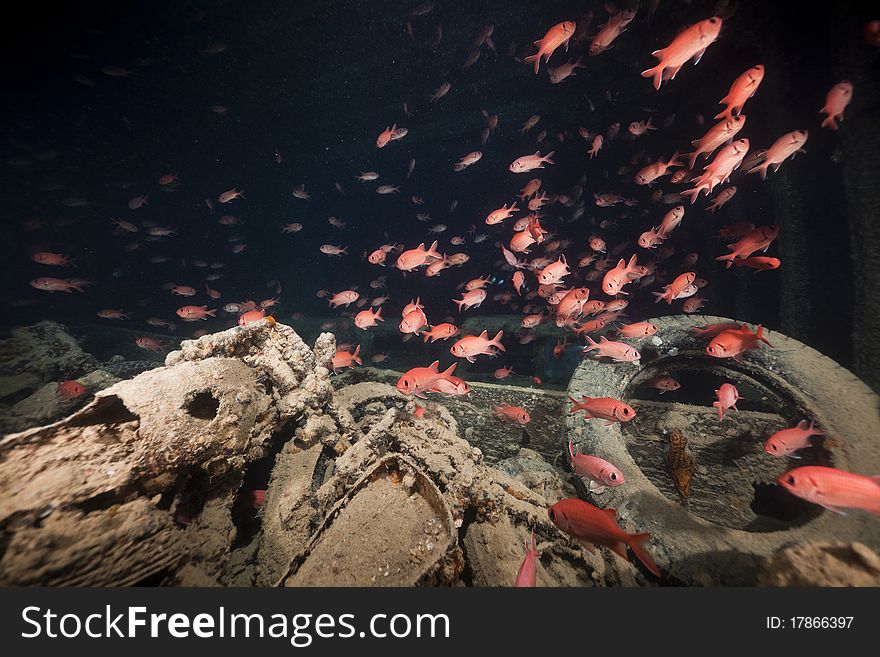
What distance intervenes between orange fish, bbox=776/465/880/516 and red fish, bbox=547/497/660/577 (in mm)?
1231

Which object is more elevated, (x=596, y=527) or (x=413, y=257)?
(x=413, y=257)

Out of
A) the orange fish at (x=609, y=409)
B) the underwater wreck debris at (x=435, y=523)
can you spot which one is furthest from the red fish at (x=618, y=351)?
the underwater wreck debris at (x=435, y=523)

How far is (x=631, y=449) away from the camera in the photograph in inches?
184

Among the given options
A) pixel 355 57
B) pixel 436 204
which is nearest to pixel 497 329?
pixel 355 57

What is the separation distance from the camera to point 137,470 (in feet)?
6.50

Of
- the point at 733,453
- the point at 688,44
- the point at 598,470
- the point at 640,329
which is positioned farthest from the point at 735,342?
the point at 688,44

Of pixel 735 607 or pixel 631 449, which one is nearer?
pixel 735 607

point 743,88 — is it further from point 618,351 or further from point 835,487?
point 835,487

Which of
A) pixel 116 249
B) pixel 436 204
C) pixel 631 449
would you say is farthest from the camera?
pixel 436 204

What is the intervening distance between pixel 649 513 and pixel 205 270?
42566mm

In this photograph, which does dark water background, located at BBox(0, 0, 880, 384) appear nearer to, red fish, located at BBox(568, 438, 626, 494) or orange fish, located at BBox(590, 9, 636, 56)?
orange fish, located at BBox(590, 9, 636, 56)

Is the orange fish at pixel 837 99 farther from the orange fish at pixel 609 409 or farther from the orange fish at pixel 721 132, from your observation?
the orange fish at pixel 609 409

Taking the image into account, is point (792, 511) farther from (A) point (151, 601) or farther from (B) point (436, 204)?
(B) point (436, 204)

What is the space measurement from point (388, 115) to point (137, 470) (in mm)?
21569
